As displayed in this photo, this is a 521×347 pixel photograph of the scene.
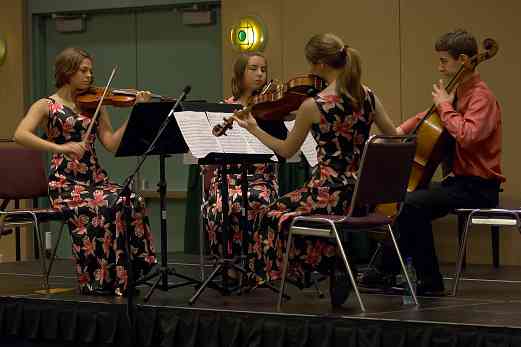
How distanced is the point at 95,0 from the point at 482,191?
14.0 ft

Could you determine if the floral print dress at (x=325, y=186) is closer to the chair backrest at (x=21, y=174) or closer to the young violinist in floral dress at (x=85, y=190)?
the young violinist in floral dress at (x=85, y=190)

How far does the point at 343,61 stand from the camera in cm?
412

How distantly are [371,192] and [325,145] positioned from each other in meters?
0.34

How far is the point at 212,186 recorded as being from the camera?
5.32m

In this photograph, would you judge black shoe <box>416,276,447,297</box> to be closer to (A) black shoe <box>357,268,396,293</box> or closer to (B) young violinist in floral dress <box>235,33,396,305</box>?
(A) black shoe <box>357,268,396,293</box>

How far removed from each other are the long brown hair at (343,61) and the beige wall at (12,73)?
4.45 m

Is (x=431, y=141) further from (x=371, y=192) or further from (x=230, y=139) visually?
(x=230, y=139)

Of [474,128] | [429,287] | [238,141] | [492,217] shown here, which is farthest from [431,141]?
[238,141]

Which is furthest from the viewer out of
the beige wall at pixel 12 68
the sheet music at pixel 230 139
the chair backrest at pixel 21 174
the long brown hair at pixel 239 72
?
the beige wall at pixel 12 68

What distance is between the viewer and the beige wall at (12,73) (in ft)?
26.3

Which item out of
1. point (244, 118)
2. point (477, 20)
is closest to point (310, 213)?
point (244, 118)

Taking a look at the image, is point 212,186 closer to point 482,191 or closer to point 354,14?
point 482,191

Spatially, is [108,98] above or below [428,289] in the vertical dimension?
above

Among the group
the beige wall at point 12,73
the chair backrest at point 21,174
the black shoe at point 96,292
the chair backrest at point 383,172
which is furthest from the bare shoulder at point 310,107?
the beige wall at point 12,73
